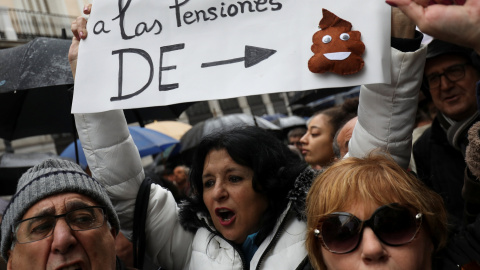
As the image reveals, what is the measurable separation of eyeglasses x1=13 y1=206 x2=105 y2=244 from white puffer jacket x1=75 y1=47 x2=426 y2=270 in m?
0.34

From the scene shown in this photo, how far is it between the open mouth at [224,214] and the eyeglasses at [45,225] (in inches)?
20.7

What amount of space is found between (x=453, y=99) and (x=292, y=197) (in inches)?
43.9

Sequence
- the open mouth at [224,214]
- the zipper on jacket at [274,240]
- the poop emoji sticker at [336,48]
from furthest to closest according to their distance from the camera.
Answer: the open mouth at [224,214]
the zipper on jacket at [274,240]
the poop emoji sticker at [336,48]

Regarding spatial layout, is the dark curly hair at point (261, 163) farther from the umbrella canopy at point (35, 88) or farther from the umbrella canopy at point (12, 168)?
the umbrella canopy at point (12, 168)

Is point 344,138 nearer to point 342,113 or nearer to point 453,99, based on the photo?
point 453,99

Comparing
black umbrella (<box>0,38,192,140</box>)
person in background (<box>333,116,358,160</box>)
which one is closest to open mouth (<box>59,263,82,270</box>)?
black umbrella (<box>0,38,192,140</box>)

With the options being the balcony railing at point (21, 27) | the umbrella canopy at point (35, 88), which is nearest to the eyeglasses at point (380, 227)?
the umbrella canopy at point (35, 88)

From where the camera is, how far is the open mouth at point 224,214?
7.65 feet

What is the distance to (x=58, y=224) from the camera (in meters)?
2.01

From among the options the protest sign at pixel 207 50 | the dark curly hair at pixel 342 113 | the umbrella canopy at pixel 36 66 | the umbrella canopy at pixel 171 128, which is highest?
the protest sign at pixel 207 50

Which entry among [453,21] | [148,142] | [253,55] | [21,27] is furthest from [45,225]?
[21,27]

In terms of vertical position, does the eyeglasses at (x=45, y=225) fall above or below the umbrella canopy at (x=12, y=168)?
above

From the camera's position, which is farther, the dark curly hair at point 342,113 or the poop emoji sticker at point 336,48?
the dark curly hair at point 342,113

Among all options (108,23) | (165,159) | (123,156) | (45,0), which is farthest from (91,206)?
(45,0)
